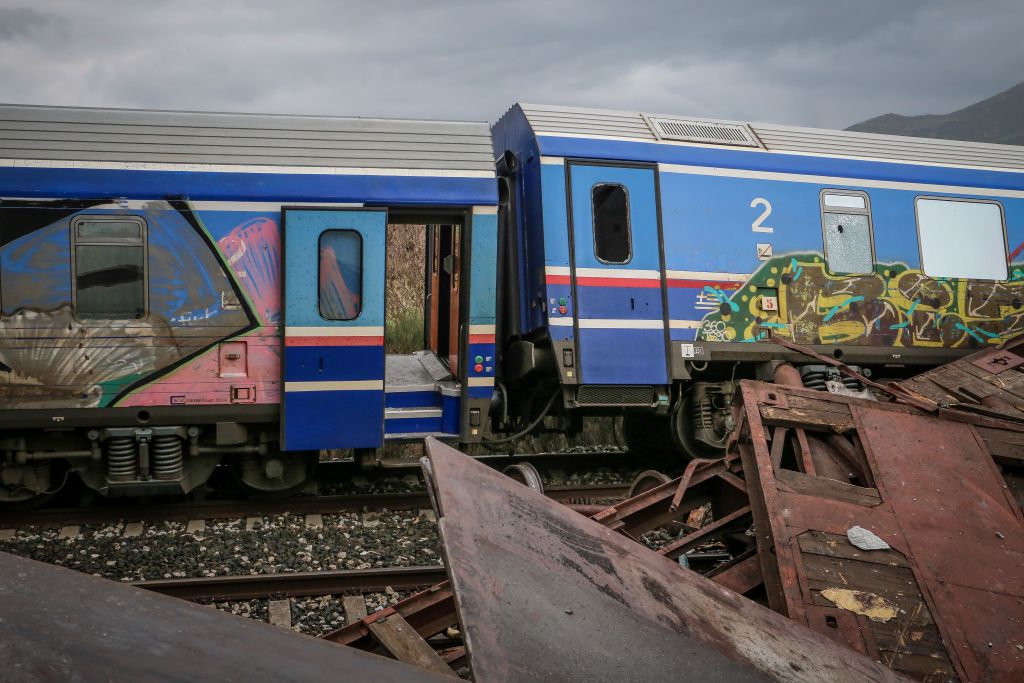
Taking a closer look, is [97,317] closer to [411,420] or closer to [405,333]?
[411,420]

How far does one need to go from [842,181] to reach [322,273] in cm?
590

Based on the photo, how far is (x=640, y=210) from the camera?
9258 millimetres

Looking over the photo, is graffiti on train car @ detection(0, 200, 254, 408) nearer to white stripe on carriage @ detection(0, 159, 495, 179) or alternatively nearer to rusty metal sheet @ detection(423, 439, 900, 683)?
white stripe on carriage @ detection(0, 159, 495, 179)

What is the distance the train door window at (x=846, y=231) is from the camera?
10.0 m

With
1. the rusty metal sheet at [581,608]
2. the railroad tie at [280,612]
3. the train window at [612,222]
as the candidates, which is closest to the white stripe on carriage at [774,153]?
the train window at [612,222]

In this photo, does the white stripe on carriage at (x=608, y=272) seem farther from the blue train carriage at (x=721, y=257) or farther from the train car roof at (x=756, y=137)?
the train car roof at (x=756, y=137)

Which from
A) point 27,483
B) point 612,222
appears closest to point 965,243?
point 612,222

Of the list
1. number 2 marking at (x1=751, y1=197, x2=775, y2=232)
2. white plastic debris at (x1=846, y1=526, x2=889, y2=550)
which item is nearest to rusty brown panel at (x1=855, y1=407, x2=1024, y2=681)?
white plastic debris at (x1=846, y1=526, x2=889, y2=550)

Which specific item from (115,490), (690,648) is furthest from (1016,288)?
(115,490)

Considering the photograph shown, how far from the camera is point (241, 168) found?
8047mm

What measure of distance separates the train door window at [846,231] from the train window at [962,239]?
77 cm

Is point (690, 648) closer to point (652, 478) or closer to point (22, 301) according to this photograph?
point (652, 478)

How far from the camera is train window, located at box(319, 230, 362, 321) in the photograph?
325 inches

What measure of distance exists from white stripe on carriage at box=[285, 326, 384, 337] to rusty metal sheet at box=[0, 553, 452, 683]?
5.44 metres
